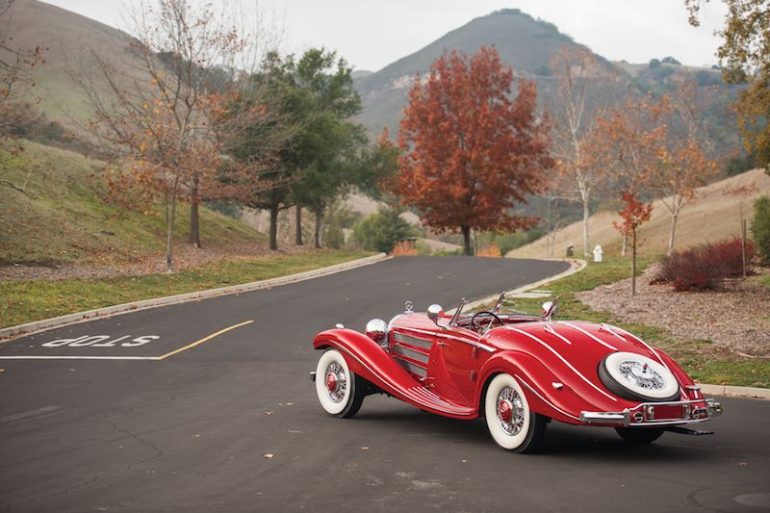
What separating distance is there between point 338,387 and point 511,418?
3138 mm

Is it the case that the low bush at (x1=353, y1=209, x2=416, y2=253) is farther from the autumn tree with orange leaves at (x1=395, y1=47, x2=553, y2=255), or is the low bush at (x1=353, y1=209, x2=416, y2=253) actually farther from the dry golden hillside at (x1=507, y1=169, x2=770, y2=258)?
the autumn tree with orange leaves at (x1=395, y1=47, x2=553, y2=255)

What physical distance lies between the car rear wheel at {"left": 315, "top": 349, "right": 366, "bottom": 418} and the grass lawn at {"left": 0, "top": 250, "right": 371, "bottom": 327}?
42.2 ft

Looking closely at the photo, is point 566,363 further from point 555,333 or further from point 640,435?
point 640,435

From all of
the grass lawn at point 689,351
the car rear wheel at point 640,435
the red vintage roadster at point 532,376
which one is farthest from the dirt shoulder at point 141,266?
the car rear wheel at point 640,435

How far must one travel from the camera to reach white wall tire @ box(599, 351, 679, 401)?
29.1 feet

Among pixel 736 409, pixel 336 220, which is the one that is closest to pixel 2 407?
pixel 736 409

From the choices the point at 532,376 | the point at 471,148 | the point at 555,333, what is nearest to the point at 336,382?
the point at 555,333

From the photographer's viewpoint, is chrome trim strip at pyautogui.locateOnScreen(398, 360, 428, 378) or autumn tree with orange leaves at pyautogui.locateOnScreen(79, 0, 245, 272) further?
autumn tree with orange leaves at pyautogui.locateOnScreen(79, 0, 245, 272)

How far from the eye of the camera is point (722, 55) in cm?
2431

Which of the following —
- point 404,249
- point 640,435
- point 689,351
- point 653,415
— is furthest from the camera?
point 404,249

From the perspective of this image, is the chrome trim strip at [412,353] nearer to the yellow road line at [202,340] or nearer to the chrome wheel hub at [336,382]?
the chrome wheel hub at [336,382]

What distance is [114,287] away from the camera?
96.9 feet

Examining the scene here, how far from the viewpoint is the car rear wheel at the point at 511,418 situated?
9.10m

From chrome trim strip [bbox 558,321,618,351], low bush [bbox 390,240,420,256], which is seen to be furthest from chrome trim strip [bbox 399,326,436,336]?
low bush [bbox 390,240,420,256]
